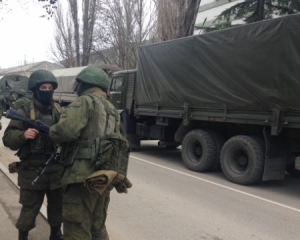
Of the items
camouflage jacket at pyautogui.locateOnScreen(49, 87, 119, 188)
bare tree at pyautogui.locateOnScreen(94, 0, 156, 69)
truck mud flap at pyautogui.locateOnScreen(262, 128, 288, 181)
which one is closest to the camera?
camouflage jacket at pyautogui.locateOnScreen(49, 87, 119, 188)

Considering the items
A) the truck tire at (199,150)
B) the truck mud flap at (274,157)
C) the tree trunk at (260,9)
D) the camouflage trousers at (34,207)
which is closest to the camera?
the camouflage trousers at (34,207)

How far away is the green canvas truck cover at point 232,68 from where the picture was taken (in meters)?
6.16

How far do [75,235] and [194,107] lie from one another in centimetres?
567

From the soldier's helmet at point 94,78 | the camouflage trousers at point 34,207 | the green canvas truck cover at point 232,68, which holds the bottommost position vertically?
the camouflage trousers at point 34,207

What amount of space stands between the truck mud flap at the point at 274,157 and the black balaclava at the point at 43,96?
175 inches

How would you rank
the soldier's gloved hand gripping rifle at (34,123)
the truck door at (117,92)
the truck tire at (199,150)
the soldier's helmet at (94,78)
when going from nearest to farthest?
the soldier's helmet at (94,78) < the soldier's gloved hand gripping rifle at (34,123) < the truck tire at (199,150) < the truck door at (117,92)

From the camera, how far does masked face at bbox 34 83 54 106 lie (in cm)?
338

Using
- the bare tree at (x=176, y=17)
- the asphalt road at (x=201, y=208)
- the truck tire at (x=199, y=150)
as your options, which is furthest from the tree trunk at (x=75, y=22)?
the asphalt road at (x=201, y=208)

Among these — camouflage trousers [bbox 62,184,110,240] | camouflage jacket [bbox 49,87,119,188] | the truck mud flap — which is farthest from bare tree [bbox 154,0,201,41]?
camouflage trousers [bbox 62,184,110,240]

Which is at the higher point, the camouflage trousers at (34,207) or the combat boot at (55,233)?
the camouflage trousers at (34,207)

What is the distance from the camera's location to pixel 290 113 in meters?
6.10

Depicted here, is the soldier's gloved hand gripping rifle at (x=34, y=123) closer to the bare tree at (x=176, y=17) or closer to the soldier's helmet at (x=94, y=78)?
the soldier's helmet at (x=94, y=78)

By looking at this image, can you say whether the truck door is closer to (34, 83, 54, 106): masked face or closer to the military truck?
the military truck

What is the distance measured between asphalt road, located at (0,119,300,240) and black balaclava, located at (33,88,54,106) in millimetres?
1742
